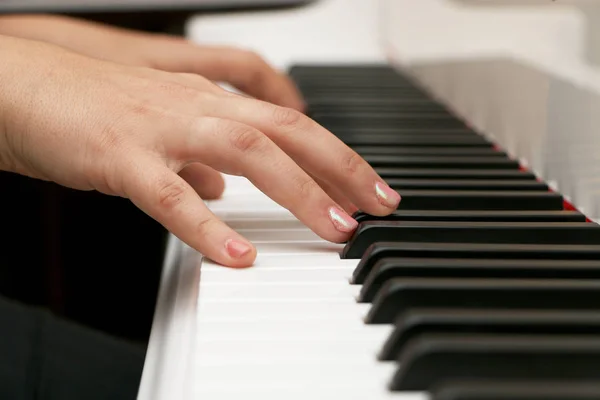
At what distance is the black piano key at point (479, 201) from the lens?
81cm

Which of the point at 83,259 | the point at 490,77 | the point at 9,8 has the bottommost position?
the point at 83,259

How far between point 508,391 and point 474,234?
0.30 m

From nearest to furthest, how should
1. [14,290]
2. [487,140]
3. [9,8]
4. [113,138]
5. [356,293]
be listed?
[356,293] → [113,138] → [487,140] → [14,290] → [9,8]

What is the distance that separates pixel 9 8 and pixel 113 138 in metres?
1.73

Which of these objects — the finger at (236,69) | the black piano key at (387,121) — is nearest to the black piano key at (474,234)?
the black piano key at (387,121)

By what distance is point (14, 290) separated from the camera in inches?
72.5

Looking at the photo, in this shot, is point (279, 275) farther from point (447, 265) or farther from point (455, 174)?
point (455, 174)

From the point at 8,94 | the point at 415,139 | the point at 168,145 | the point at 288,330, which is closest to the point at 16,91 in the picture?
the point at 8,94

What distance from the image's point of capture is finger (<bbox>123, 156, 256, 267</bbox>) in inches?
28.0

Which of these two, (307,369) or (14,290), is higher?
(307,369)

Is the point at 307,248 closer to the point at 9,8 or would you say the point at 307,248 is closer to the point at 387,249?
the point at 387,249

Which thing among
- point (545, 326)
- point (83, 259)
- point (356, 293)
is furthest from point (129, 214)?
point (545, 326)

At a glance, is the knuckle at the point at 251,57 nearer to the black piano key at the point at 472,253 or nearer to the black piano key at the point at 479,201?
the black piano key at the point at 479,201

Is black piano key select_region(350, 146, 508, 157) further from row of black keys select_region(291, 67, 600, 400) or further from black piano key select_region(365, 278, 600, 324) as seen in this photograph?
black piano key select_region(365, 278, 600, 324)
